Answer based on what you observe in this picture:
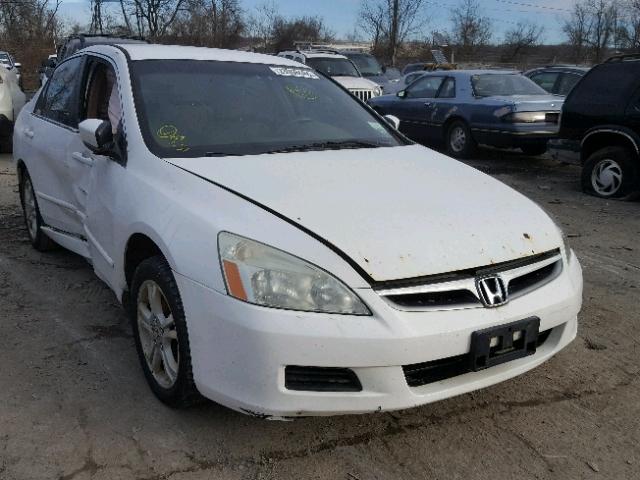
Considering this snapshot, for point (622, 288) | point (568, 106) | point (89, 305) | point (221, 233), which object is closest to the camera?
point (221, 233)

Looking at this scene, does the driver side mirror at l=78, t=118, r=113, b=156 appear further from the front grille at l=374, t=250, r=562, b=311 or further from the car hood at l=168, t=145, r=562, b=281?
the front grille at l=374, t=250, r=562, b=311

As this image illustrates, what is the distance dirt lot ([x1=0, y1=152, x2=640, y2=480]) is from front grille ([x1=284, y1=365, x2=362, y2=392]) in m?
0.37

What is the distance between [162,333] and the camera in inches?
113

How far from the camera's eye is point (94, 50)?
4270 mm

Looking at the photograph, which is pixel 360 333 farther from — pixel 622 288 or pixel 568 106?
pixel 568 106

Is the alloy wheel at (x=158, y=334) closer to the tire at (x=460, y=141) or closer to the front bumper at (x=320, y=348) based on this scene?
the front bumper at (x=320, y=348)

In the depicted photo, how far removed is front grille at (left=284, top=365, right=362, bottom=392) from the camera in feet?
7.82

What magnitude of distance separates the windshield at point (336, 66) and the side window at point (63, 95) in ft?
37.3

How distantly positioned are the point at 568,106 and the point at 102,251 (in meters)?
6.38

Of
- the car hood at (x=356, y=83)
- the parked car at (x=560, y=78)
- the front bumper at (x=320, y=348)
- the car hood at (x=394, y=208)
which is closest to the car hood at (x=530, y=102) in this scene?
the parked car at (x=560, y=78)

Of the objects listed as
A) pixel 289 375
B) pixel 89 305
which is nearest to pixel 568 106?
pixel 89 305

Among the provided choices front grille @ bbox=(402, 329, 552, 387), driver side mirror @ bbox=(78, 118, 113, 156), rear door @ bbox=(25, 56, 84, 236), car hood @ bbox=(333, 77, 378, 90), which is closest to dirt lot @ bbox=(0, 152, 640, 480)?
front grille @ bbox=(402, 329, 552, 387)

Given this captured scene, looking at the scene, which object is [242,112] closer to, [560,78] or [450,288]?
[450,288]

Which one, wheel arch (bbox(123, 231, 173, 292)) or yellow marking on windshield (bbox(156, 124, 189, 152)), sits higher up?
yellow marking on windshield (bbox(156, 124, 189, 152))
